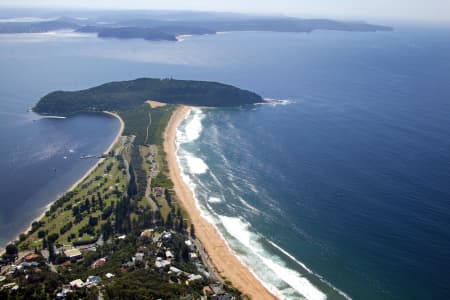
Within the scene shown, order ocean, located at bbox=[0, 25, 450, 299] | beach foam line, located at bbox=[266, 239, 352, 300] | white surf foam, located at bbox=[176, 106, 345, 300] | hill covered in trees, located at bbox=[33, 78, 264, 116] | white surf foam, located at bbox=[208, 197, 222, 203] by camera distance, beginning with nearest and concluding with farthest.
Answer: beach foam line, located at bbox=[266, 239, 352, 300] → white surf foam, located at bbox=[176, 106, 345, 300] → ocean, located at bbox=[0, 25, 450, 299] → white surf foam, located at bbox=[208, 197, 222, 203] → hill covered in trees, located at bbox=[33, 78, 264, 116]

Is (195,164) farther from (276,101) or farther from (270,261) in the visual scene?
(276,101)

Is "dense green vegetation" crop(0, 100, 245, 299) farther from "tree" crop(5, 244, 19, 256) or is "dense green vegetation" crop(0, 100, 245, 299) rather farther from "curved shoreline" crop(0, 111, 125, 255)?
"curved shoreline" crop(0, 111, 125, 255)

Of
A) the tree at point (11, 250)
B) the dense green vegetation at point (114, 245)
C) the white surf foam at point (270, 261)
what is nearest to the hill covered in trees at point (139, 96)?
the dense green vegetation at point (114, 245)

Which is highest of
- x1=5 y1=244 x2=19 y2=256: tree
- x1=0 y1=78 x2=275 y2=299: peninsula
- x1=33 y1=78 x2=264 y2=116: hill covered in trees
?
x1=33 y1=78 x2=264 y2=116: hill covered in trees

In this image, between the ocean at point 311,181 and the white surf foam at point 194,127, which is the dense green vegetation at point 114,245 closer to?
the ocean at point 311,181

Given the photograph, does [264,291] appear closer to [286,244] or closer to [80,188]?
[286,244]

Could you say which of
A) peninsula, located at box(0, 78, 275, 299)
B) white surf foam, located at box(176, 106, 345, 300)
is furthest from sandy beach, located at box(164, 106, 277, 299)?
white surf foam, located at box(176, 106, 345, 300)

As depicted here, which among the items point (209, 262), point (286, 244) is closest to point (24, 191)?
point (209, 262)
